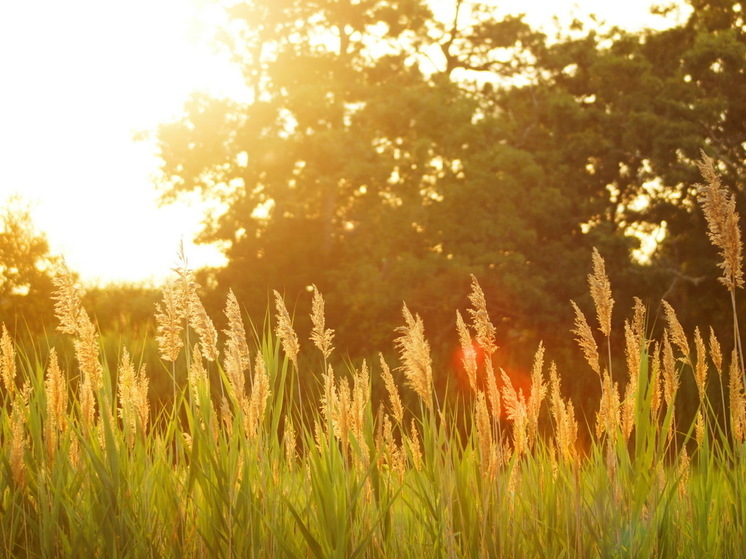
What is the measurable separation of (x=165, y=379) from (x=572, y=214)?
40.8ft

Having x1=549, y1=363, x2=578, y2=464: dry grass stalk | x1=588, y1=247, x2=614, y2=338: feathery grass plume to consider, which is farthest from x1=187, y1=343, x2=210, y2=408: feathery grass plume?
x1=588, y1=247, x2=614, y2=338: feathery grass plume

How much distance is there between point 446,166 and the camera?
20281 millimetres

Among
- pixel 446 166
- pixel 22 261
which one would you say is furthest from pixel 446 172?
pixel 22 261

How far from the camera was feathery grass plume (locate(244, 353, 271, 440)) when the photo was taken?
3.08 metres

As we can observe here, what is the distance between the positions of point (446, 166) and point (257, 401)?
17.5 meters

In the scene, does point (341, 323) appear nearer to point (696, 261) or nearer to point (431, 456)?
point (696, 261)

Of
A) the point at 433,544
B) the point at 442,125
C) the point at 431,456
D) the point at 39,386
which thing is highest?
the point at 442,125

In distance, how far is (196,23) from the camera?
22188 mm

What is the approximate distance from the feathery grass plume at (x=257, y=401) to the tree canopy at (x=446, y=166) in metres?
15.4

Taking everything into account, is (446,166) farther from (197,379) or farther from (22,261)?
(197,379)

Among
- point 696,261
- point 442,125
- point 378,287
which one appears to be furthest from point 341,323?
point 696,261

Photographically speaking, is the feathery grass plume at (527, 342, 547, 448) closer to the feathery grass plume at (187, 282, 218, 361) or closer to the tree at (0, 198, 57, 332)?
the feathery grass plume at (187, 282, 218, 361)

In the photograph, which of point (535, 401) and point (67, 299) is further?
point (535, 401)

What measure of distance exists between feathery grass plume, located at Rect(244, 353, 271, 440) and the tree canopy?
50.5ft
